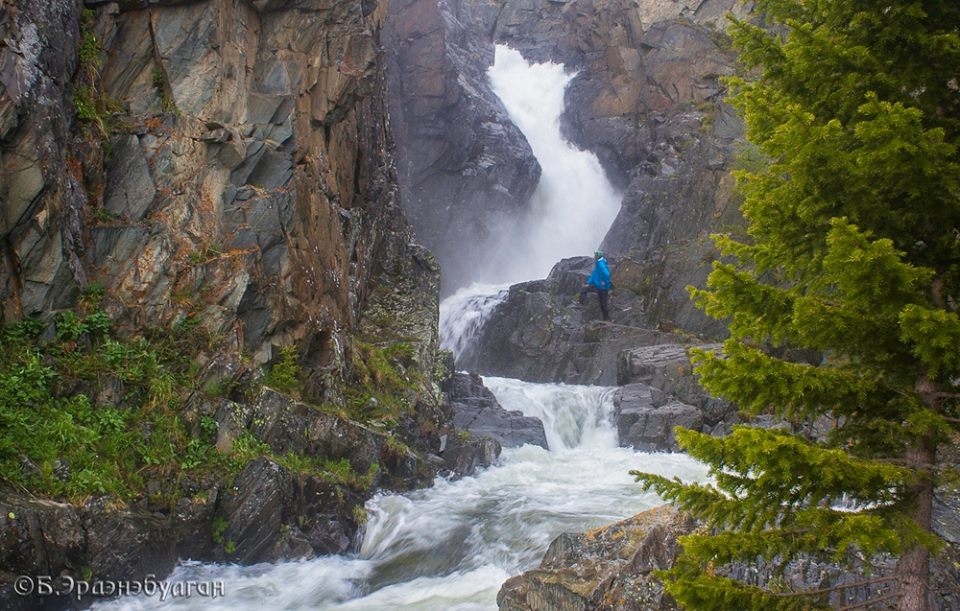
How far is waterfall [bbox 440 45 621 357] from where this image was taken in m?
35.8

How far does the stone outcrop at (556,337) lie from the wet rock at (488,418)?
4898mm

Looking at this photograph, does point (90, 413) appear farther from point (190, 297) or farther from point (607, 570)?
point (607, 570)

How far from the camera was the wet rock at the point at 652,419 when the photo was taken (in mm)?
17938

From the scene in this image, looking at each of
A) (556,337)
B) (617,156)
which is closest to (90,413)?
(556,337)

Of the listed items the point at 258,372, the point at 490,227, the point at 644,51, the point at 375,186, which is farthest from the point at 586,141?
the point at 258,372

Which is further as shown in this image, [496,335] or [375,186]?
[496,335]

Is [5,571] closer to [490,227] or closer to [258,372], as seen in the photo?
[258,372]

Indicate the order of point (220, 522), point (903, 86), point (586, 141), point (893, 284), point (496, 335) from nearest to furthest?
1. point (893, 284)
2. point (903, 86)
3. point (220, 522)
4. point (496, 335)
5. point (586, 141)

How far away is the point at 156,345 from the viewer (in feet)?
37.6

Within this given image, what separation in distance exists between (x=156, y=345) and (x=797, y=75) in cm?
1000

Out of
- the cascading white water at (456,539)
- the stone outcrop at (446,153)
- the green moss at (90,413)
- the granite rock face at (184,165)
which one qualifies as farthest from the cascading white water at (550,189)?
the green moss at (90,413)

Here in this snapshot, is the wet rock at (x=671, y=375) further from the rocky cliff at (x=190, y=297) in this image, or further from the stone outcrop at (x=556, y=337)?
the rocky cliff at (x=190, y=297)

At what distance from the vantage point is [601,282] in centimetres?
2511

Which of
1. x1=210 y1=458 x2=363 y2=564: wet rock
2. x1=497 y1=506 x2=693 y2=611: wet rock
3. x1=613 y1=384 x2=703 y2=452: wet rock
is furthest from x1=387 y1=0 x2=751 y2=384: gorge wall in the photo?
x1=497 y1=506 x2=693 y2=611: wet rock
